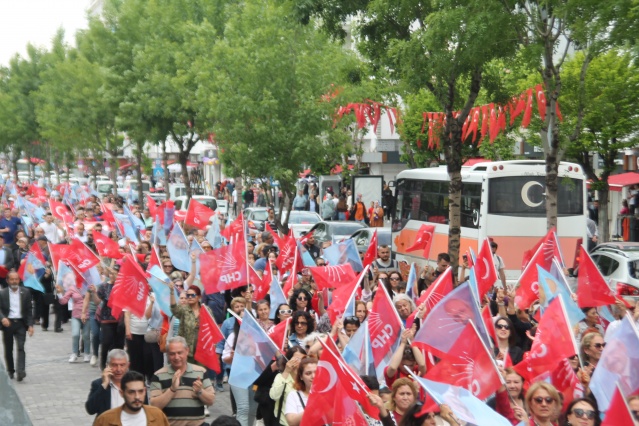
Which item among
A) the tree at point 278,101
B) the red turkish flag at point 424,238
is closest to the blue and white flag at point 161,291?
the red turkish flag at point 424,238

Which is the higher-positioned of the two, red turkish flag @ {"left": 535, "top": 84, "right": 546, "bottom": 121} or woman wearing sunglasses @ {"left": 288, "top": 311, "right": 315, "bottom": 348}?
red turkish flag @ {"left": 535, "top": 84, "right": 546, "bottom": 121}

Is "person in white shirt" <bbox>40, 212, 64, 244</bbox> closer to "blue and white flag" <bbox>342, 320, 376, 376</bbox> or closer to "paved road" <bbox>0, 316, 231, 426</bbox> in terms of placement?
"paved road" <bbox>0, 316, 231, 426</bbox>

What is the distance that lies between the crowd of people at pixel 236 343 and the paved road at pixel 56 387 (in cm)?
27

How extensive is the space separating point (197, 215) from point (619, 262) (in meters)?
8.04

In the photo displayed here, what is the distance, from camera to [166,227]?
23891 millimetres

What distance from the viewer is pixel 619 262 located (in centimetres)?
2028

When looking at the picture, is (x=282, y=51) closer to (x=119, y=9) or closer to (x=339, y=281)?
(x=339, y=281)

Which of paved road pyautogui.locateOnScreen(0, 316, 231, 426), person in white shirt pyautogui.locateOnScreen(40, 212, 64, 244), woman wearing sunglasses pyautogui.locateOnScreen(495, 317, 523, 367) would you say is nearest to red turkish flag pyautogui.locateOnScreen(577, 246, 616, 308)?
woman wearing sunglasses pyautogui.locateOnScreen(495, 317, 523, 367)

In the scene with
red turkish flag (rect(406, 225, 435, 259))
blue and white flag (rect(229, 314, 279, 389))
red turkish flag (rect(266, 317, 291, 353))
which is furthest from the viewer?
red turkish flag (rect(406, 225, 435, 259))

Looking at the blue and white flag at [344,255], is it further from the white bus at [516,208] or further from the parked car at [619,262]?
the white bus at [516,208]

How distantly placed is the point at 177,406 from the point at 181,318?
3864mm

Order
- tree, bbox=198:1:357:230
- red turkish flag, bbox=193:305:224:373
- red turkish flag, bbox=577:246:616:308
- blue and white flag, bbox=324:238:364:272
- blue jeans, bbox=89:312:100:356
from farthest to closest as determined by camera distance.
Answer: tree, bbox=198:1:357:230, blue and white flag, bbox=324:238:364:272, blue jeans, bbox=89:312:100:356, red turkish flag, bbox=577:246:616:308, red turkish flag, bbox=193:305:224:373

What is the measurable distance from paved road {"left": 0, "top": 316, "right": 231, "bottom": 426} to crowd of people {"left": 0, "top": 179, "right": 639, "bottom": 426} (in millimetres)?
268

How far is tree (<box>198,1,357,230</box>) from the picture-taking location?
91.7 ft
